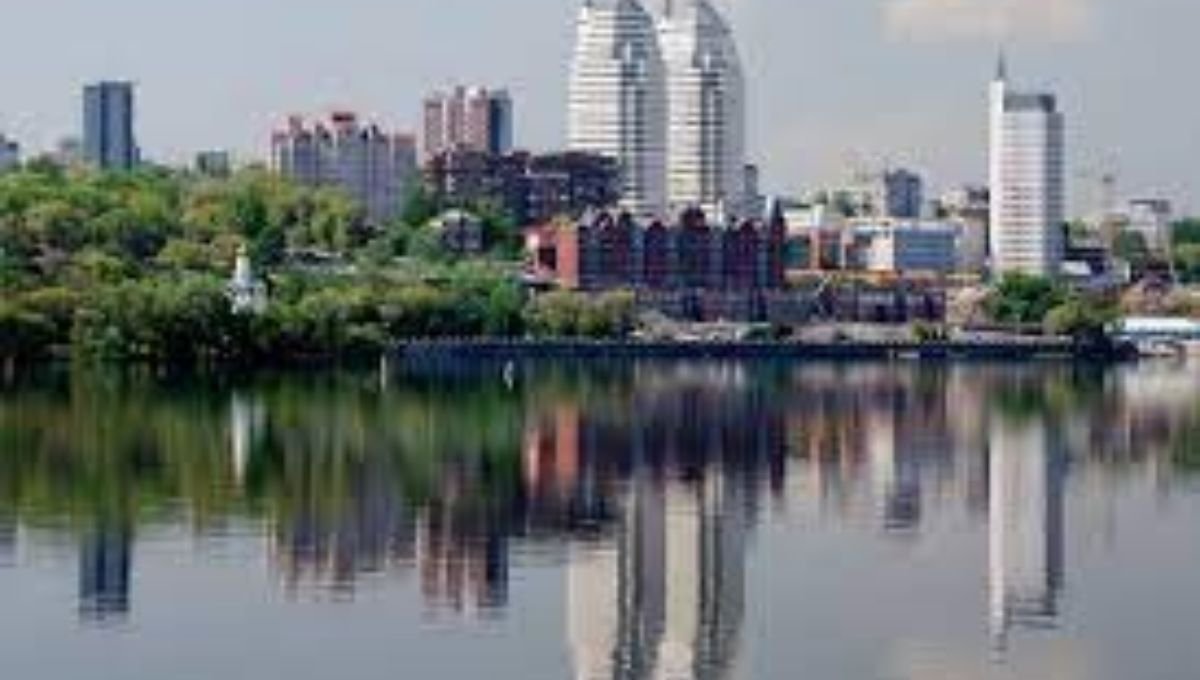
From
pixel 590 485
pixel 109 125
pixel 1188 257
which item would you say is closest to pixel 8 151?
pixel 109 125

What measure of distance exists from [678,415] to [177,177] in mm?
34454

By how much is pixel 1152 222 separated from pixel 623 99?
21.6 metres

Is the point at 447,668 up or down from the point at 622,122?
down

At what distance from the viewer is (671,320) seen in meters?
52.9

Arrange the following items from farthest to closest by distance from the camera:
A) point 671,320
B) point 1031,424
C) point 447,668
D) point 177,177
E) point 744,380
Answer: point 177,177 < point 671,320 < point 744,380 < point 1031,424 < point 447,668

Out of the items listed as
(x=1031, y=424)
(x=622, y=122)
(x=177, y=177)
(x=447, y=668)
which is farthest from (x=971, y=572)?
(x=622, y=122)

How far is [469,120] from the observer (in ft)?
247

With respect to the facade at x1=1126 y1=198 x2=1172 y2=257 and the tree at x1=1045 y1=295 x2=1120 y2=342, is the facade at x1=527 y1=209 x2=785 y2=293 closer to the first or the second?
the tree at x1=1045 y1=295 x2=1120 y2=342

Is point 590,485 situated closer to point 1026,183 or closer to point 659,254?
point 659,254

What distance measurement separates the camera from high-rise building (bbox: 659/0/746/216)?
68000mm

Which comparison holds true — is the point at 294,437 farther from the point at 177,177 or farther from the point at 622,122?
the point at 622,122

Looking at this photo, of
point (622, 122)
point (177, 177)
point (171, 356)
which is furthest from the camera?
Result: point (622, 122)

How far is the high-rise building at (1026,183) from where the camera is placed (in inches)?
2741

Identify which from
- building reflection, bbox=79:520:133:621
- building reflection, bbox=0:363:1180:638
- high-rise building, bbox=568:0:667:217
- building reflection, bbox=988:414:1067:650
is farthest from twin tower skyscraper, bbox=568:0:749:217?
building reflection, bbox=79:520:133:621
